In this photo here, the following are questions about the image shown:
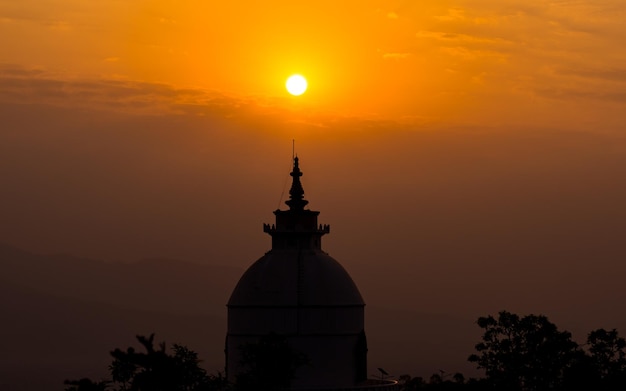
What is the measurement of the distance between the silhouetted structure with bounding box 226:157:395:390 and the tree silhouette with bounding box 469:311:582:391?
6870mm

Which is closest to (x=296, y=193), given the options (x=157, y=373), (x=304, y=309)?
(x=304, y=309)

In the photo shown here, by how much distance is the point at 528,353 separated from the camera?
97688 millimetres

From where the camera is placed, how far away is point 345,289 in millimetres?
99062

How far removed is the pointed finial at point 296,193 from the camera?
10094 centimetres

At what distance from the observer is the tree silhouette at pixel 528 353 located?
9606 cm

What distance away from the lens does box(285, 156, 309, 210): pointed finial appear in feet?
331

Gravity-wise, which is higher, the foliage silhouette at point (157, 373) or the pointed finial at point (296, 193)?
the pointed finial at point (296, 193)

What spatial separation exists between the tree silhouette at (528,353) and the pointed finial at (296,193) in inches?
494

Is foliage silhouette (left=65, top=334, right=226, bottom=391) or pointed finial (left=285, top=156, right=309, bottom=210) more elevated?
pointed finial (left=285, top=156, right=309, bottom=210)

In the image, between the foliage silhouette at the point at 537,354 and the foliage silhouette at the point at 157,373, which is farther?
the foliage silhouette at the point at 537,354

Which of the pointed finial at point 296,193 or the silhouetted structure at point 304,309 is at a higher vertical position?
the pointed finial at point 296,193

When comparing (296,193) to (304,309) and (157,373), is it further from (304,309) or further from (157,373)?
(157,373)

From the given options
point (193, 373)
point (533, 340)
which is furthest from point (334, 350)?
point (193, 373)

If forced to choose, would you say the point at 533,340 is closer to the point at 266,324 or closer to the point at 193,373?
the point at 266,324
